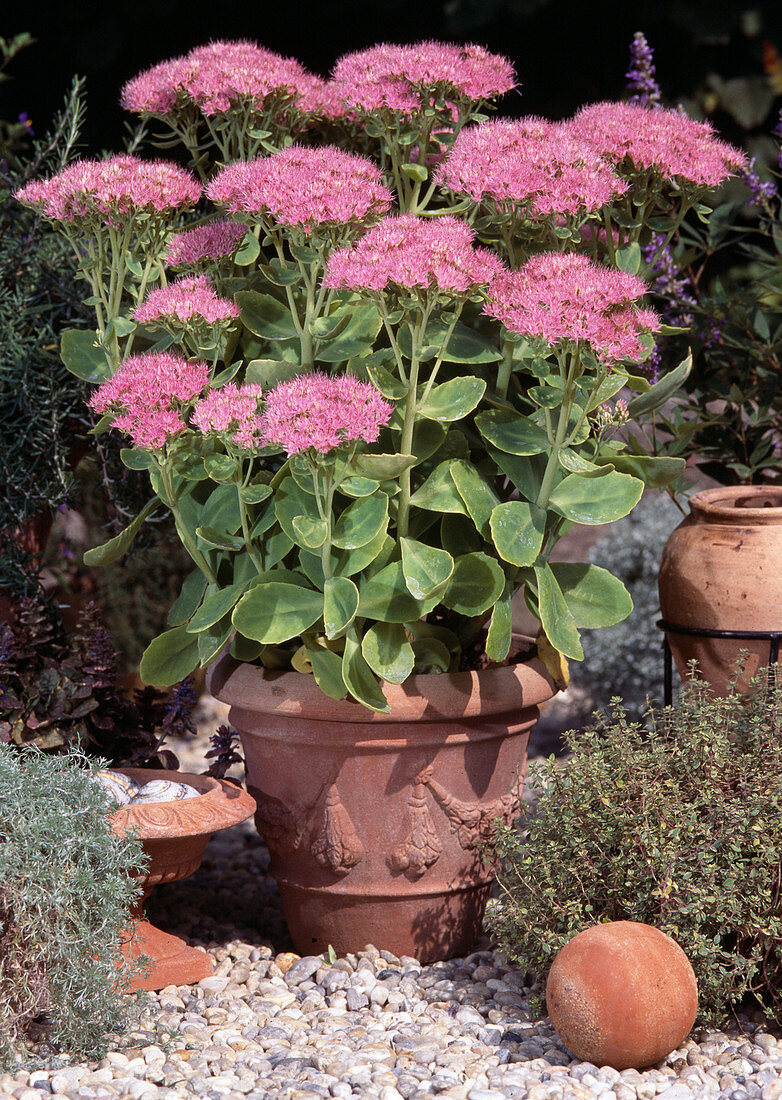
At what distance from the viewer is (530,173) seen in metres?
1.61

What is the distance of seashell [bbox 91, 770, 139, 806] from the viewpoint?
174 cm

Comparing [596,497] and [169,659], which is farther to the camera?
[169,659]

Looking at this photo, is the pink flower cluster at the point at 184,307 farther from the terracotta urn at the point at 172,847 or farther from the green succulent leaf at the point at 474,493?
the terracotta urn at the point at 172,847

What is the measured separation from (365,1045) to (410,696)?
0.47 m

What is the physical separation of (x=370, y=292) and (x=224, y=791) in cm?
76

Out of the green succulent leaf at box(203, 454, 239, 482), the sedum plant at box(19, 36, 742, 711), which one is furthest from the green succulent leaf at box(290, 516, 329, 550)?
the green succulent leaf at box(203, 454, 239, 482)

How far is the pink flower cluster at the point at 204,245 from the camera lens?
70.6 inches

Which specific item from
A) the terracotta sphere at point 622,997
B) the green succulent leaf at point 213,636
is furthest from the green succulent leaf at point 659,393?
the terracotta sphere at point 622,997

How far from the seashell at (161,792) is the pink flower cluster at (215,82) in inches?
39.9

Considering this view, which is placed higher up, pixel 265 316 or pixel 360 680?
pixel 265 316

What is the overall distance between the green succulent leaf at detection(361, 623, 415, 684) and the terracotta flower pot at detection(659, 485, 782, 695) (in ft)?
2.02

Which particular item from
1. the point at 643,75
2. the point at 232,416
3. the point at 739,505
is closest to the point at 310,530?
the point at 232,416

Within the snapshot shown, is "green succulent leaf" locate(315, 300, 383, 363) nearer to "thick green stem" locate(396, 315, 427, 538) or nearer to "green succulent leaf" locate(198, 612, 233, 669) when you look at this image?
"thick green stem" locate(396, 315, 427, 538)

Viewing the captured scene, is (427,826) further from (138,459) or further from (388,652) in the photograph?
(138,459)
